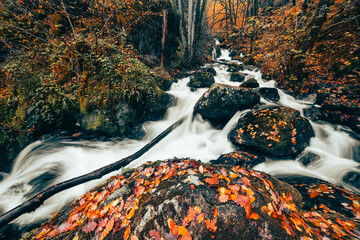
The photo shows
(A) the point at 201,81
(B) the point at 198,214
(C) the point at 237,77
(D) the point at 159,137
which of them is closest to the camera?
(B) the point at 198,214

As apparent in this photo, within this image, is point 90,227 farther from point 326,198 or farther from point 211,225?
point 326,198

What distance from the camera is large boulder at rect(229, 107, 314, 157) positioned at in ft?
14.9

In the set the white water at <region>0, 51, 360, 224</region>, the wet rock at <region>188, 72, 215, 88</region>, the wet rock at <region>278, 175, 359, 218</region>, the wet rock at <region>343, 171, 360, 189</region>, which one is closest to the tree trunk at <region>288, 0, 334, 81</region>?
the white water at <region>0, 51, 360, 224</region>

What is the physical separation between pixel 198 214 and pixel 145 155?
4483 millimetres

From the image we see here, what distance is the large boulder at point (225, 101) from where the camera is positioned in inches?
248

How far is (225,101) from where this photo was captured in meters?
6.29

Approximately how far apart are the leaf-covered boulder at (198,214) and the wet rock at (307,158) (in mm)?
2603

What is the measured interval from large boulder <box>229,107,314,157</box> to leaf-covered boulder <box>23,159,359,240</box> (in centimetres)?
242

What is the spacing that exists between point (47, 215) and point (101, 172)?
172 cm

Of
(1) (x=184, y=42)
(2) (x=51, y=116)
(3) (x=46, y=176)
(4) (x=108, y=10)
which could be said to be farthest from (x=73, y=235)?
(1) (x=184, y=42)

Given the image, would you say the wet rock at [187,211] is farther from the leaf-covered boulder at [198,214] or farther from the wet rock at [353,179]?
the wet rock at [353,179]

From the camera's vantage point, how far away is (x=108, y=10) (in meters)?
6.57

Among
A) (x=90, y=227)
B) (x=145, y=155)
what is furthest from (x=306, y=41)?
(x=90, y=227)

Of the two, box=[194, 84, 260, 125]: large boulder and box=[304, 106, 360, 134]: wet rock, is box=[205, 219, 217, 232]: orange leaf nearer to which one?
box=[194, 84, 260, 125]: large boulder
